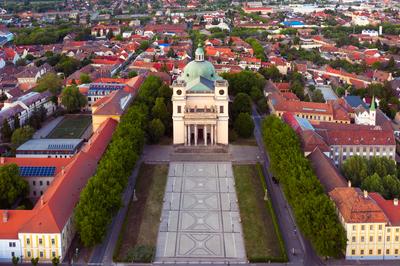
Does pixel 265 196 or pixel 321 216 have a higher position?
pixel 321 216

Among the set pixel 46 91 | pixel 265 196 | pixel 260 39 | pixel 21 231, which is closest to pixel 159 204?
pixel 265 196

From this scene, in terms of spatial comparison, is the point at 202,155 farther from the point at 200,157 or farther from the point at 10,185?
the point at 10,185

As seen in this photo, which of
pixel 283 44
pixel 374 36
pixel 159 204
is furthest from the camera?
pixel 374 36

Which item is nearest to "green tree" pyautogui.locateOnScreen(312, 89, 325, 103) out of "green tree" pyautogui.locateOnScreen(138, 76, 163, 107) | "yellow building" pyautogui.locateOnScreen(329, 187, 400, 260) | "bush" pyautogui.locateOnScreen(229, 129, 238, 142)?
"bush" pyautogui.locateOnScreen(229, 129, 238, 142)

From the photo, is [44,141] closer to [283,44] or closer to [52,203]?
[52,203]

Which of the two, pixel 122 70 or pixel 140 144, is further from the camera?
pixel 122 70

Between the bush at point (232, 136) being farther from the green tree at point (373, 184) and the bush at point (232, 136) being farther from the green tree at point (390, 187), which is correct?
the green tree at point (390, 187)

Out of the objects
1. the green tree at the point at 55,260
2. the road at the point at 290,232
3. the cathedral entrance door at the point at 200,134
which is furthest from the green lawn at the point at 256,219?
the green tree at the point at 55,260

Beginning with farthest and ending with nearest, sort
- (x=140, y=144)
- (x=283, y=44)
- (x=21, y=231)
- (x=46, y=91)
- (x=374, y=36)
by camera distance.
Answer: (x=374, y=36)
(x=283, y=44)
(x=46, y=91)
(x=140, y=144)
(x=21, y=231)
